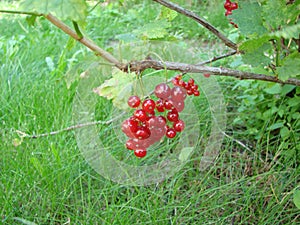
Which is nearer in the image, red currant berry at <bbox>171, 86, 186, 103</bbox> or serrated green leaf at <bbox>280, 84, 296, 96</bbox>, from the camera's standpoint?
red currant berry at <bbox>171, 86, 186, 103</bbox>

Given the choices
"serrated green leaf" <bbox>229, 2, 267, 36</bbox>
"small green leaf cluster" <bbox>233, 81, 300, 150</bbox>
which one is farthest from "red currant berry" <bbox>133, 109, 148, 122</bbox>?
"small green leaf cluster" <bbox>233, 81, 300, 150</bbox>

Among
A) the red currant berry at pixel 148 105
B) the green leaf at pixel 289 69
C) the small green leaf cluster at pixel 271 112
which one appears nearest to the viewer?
the red currant berry at pixel 148 105

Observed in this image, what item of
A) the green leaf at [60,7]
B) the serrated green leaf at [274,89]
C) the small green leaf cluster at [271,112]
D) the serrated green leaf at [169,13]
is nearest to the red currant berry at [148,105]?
the green leaf at [60,7]

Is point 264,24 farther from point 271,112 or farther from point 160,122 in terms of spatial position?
point 271,112

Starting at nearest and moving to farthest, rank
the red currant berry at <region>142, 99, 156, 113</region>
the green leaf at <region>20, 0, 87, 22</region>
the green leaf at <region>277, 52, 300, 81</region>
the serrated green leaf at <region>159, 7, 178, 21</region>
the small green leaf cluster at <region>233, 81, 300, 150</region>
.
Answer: the green leaf at <region>20, 0, 87, 22</region>, the red currant berry at <region>142, 99, 156, 113</region>, the green leaf at <region>277, 52, 300, 81</region>, the serrated green leaf at <region>159, 7, 178, 21</region>, the small green leaf cluster at <region>233, 81, 300, 150</region>

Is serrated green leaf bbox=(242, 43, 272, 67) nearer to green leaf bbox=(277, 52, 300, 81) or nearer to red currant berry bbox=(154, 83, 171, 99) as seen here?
green leaf bbox=(277, 52, 300, 81)

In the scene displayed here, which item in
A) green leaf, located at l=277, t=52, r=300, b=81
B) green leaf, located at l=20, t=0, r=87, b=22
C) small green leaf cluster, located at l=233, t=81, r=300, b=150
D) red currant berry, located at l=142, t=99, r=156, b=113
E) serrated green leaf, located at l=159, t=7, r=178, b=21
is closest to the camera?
green leaf, located at l=20, t=0, r=87, b=22

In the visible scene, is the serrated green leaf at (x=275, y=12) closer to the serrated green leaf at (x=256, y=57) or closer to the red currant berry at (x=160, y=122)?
the serrated green leaf at (x=256, y=57)
